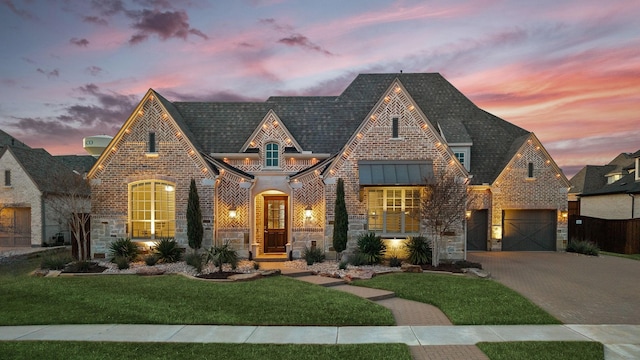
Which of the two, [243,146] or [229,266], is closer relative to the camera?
[229,266]

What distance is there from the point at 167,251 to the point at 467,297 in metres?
12.4

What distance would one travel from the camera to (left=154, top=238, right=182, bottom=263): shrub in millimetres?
16484

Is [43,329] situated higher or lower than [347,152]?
lower

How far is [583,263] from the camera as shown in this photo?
713 inches

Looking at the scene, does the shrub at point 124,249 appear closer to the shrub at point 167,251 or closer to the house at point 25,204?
the shrub at point 167,251

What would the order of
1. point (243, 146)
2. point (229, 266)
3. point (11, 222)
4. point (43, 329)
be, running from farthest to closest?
point (11, 222)
point (243, 146)
point (229, 266)
point (43, 329)

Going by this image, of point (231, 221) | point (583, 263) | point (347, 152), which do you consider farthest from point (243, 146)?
point (583, 263)

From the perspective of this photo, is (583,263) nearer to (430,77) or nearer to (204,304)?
(430,77)

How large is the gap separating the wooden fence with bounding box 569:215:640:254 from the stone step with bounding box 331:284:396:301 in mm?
17289

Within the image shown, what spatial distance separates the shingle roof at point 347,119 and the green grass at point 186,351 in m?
13.3

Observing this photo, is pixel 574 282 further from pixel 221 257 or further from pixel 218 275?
pixel 221 257

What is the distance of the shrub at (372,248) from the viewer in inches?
638

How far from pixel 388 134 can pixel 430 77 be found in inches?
418

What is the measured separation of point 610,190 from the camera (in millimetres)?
29500
